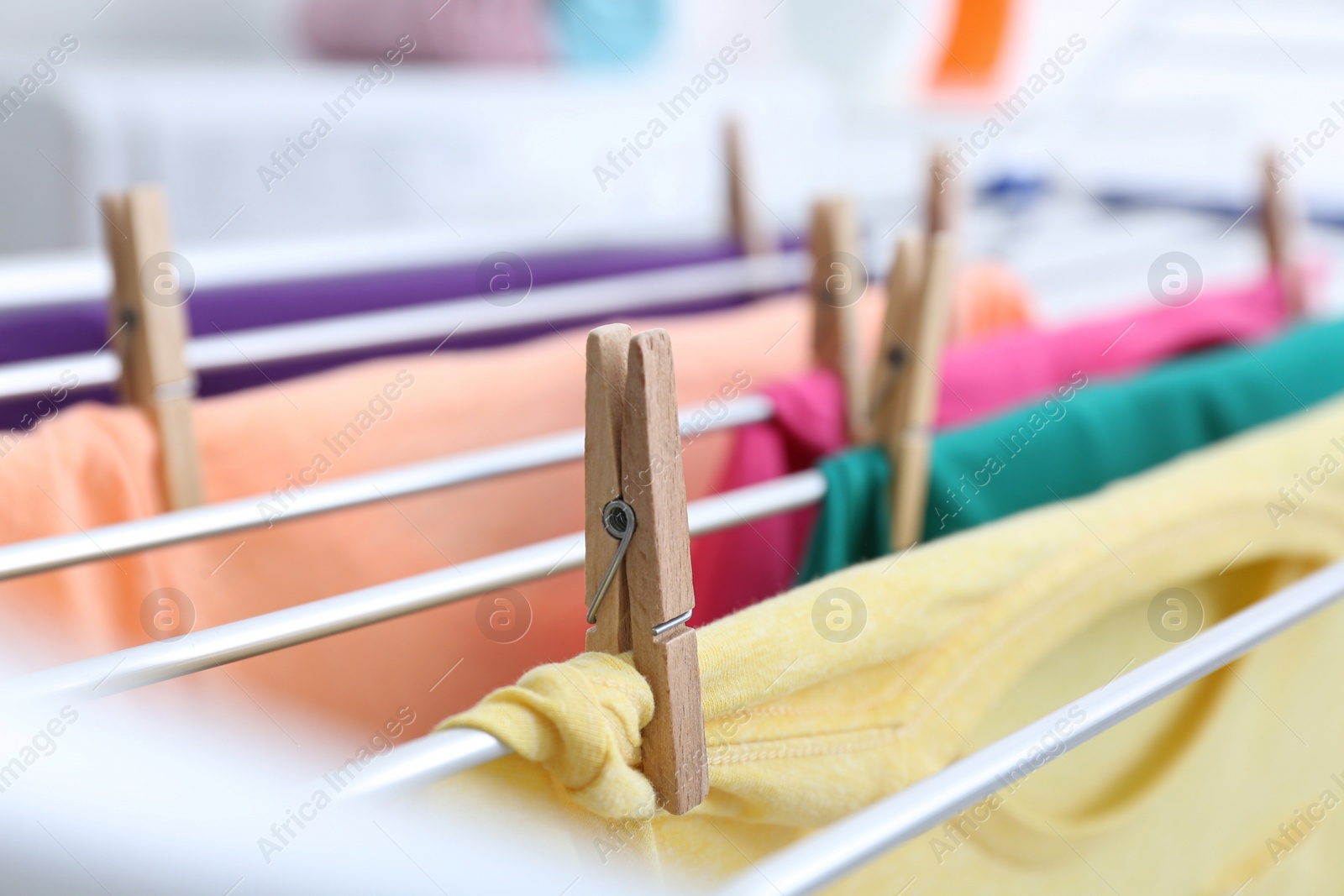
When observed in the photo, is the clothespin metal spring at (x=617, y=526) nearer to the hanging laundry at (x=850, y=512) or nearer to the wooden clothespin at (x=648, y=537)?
the wooden clothespin at (x=648, y=537)

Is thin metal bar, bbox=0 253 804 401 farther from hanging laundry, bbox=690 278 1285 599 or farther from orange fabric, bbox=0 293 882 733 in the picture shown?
hanging laundry, bbox=690 278 1285 599

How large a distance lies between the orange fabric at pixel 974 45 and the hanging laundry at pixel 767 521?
137 centimetres

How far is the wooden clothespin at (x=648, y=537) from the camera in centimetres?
28

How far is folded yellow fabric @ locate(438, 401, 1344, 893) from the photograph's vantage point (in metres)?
0.30

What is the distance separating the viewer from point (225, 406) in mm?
464

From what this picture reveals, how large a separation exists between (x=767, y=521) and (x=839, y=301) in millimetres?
119

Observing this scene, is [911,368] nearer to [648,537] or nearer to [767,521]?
[767,521]

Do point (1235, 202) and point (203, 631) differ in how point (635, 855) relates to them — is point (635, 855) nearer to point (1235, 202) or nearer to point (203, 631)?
point (203, 631)

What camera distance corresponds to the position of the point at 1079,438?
53 centimetres

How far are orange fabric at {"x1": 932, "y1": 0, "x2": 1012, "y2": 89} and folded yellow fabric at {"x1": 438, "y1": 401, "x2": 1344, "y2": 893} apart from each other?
51.7 inches

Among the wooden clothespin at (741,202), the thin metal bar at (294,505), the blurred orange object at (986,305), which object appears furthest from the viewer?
the wooden clothespin at (741,202)

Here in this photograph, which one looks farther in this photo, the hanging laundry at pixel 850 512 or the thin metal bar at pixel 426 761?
the hanging laundry at pixel 850 512

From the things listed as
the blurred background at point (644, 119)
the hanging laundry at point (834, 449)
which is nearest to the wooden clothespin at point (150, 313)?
the blurred background at point (644, 119)

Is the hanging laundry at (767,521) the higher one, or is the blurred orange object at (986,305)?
the blurred orange object at (986,305)
